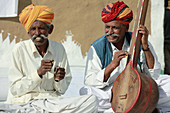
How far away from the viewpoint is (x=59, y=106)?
3.90m

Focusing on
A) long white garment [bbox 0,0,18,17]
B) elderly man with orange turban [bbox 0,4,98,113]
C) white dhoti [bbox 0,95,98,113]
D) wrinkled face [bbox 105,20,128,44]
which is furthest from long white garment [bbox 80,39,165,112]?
long white garment [bbox 0,0,18,17]

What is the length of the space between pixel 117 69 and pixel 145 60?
1.23 ft

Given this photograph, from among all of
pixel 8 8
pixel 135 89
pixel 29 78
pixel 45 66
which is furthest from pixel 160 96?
pixel 8 8

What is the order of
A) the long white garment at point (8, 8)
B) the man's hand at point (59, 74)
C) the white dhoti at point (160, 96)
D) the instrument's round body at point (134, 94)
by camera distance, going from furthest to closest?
1. the long white garment at point (8, 8)
2. the white dhoti at point (160, 96)
3. the man's hand at point (59, 74)
4. the instrument's round body at point (134, 94)

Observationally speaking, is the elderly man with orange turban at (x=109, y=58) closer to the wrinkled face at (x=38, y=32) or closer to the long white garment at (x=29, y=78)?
the long white garment at (x=29, y=78)

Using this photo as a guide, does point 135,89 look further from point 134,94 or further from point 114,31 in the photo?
point 114,31

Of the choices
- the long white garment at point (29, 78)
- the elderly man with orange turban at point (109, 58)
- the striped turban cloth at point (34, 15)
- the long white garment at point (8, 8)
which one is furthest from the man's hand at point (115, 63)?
A: the long white garment at point (8, 8)

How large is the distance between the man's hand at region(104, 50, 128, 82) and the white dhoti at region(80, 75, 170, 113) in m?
0.19

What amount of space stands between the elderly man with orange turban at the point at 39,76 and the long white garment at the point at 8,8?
194 centimetres

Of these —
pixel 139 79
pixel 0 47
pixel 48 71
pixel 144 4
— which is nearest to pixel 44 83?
pixel 48 71

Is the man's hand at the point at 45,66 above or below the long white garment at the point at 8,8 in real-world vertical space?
below

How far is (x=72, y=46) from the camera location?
6309 millimetres

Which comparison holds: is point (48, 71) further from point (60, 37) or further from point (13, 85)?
point (60, 37)

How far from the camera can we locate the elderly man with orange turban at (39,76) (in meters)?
3.89
